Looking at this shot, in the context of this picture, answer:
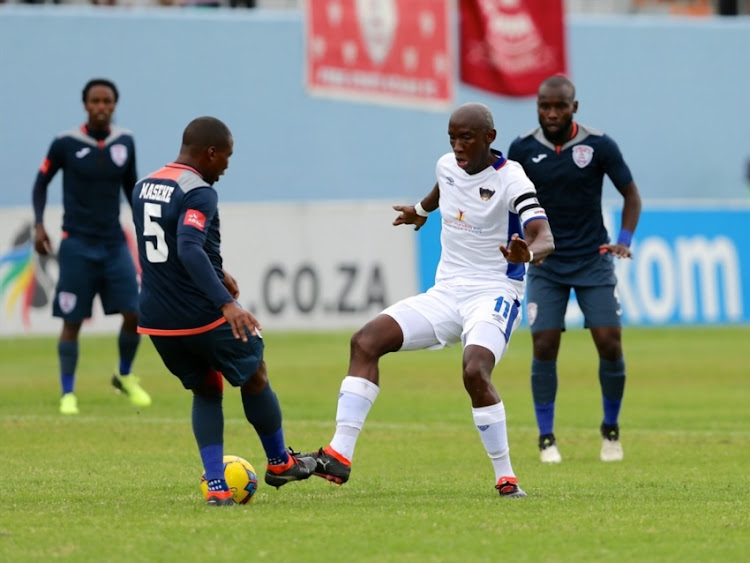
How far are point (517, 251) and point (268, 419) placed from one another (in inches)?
65.4

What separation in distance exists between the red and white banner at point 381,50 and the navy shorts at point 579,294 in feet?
59.5

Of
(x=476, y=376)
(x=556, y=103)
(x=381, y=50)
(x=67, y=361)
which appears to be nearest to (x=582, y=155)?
(x=556, y=103)

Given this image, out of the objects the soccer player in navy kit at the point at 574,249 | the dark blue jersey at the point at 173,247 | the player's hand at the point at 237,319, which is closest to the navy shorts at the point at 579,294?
the soccer player in navy kit at the point at 574,249

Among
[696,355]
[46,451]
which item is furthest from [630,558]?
[696,355]

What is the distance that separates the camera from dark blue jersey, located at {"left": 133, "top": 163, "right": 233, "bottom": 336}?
7.79 m

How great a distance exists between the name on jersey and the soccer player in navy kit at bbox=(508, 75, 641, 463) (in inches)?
149

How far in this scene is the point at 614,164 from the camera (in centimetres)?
1094

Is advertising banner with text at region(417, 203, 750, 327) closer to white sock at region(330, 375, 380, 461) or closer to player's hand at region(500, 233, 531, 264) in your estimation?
white sock at region(330, 375, 380, 461)

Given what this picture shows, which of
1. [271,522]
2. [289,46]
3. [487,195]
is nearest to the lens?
[271,522]

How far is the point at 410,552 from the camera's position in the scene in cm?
672

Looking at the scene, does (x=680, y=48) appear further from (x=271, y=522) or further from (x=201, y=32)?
(x=271, y=522)

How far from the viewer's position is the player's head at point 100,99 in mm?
13234

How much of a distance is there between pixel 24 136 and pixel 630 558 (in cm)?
2186

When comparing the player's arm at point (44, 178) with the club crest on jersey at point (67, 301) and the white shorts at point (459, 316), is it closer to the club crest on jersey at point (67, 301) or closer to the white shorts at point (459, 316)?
the club crest on jersey at point (67, 301)
